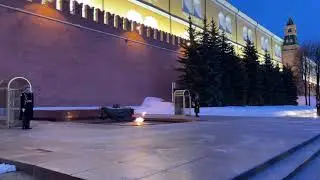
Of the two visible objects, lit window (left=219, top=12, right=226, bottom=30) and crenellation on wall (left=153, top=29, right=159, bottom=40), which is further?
lit window (left=219, top=12, right=226, bottom=30)

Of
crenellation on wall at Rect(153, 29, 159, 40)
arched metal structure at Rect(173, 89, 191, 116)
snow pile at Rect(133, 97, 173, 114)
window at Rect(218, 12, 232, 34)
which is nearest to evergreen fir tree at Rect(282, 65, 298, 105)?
window at Rect(218, 12, 232, 34)

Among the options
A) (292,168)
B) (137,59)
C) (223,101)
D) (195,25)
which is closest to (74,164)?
(292,168)

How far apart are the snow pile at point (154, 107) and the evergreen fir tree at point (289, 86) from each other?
20.7 metres

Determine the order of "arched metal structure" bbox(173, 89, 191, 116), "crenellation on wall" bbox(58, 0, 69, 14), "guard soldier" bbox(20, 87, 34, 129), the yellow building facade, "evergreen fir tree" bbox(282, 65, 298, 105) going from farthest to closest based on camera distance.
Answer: "evergreen fir tree" bbox(282, 65, 298, 105) < the yellow building facade < "crenellation on wall" bbox(58, 0, 69, 14) < "arched metal structure" bbox(173, 89, 191, 116) < "guard soldier" bbox(20, 87, 34, 129)

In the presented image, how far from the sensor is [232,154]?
535 centimetres

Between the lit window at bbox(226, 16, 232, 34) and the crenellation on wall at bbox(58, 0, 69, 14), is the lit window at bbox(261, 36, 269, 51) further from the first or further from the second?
the crenellation on wall at bbox(58, 0, 69, 14)

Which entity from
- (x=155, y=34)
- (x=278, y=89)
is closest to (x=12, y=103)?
(x=155, y=34)

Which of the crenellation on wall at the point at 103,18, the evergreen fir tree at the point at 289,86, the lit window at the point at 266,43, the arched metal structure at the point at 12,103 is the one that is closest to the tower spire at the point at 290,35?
the lit window at the point at 266,43

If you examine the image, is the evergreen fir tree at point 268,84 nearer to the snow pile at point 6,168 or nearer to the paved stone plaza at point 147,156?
the paved stone plaza at point 147,156

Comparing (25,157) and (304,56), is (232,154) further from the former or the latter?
(304,56)

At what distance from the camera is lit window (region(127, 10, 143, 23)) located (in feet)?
89.4

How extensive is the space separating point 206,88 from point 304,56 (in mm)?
29215

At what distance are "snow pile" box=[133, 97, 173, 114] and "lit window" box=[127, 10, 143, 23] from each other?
556cm

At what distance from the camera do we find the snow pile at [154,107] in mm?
21703
